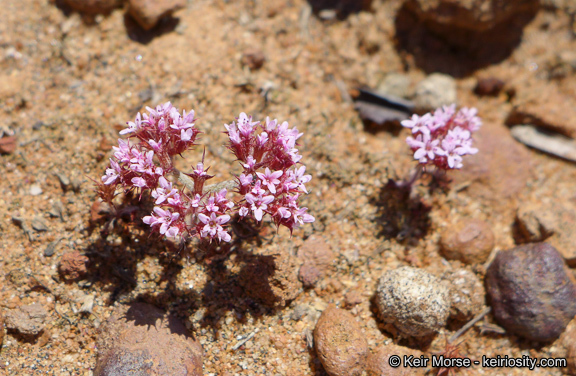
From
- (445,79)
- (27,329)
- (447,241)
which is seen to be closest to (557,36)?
(445,79)

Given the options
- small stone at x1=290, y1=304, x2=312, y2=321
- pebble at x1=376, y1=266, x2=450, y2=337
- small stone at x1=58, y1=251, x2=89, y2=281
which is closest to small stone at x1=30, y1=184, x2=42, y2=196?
small stone at x1=58, y1=251, x2=89, y2=281

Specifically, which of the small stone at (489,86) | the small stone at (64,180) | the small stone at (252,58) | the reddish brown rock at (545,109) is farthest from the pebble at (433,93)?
the small stone at (64,180)

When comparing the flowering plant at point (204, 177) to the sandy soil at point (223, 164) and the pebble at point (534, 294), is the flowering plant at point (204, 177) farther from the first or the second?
the pebble at point (534, 294)

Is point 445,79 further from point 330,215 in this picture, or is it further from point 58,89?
point 58,89

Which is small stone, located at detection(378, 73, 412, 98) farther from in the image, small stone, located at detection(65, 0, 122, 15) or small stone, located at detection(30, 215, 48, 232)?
small stone, located at detection(30, 215, 48, 232)

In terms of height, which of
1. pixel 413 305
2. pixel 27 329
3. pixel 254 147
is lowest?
pixel 27 329

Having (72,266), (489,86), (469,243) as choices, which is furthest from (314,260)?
(489,86)
